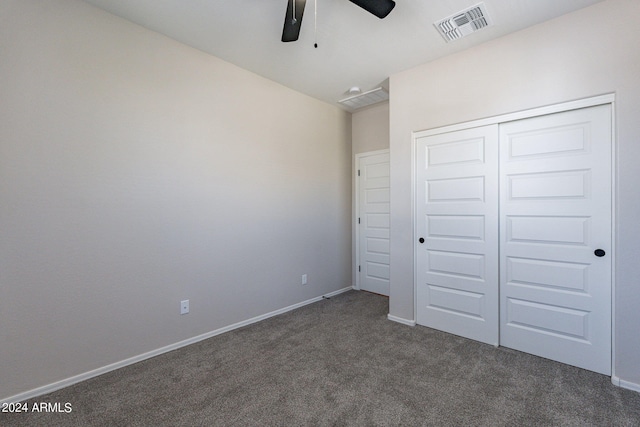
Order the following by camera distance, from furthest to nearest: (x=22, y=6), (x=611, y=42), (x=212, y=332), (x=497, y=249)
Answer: (x=212, y=332) → (x=497, y=249) → (x=611, y=42) → (x=22, y=6)

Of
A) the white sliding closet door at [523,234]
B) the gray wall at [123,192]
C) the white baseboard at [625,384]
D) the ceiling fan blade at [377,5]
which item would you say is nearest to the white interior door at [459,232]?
the white sliding closet door at [523,234]

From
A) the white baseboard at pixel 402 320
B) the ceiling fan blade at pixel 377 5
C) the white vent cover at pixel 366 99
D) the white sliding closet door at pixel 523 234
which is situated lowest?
the white baseboard at pixel 402 320

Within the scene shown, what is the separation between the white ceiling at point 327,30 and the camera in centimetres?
216

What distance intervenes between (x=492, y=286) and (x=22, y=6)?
423 centimetres

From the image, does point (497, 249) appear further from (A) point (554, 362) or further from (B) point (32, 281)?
(B) point (32, 281)

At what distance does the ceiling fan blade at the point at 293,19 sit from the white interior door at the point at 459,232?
173cm

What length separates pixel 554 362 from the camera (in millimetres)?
2332

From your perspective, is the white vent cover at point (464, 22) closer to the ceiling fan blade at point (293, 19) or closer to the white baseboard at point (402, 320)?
the ceiling fan blade at point (293, 19)

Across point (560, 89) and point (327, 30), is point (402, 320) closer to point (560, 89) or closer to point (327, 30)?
point (560, 89)

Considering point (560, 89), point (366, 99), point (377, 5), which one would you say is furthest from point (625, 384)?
point (366, 99)

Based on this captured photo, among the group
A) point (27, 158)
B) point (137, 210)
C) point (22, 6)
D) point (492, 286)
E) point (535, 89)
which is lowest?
point (492, 286)

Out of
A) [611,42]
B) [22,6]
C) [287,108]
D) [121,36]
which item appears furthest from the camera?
[287,108]

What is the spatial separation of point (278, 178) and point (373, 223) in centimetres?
169

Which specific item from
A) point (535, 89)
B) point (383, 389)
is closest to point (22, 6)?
point (383, 389)
